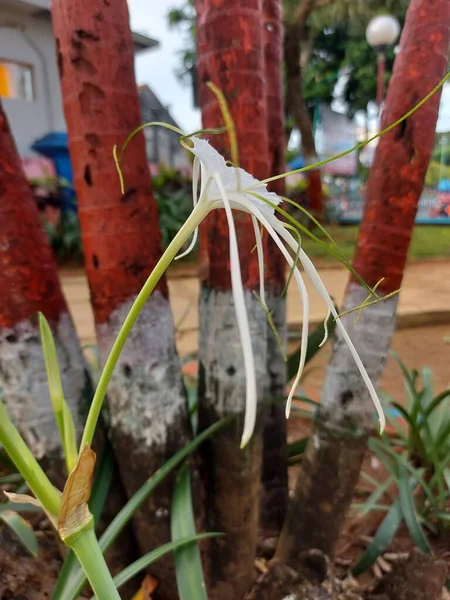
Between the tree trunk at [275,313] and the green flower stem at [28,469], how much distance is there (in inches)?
19.4

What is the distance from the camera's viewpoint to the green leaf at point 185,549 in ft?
2.10

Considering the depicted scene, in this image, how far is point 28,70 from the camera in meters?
5.97

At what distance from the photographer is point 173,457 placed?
2.36 ft

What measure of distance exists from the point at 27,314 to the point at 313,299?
8.02ft

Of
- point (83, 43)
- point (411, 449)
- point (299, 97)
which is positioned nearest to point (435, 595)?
point (411, 449)

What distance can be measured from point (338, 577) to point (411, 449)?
35cm

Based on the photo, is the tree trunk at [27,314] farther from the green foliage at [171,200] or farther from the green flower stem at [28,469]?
the green foliage at [171,200]

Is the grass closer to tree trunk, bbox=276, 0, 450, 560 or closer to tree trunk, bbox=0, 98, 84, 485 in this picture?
tree trunk, bbox=276, 0, 450, 560

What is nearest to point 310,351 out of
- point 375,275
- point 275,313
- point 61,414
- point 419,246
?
point 275,313

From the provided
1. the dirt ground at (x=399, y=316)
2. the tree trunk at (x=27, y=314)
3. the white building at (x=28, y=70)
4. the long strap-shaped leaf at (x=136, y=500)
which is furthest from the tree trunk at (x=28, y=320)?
the white building at (x=28, y=70)

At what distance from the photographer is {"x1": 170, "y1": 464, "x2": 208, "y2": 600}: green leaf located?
64 centimetres

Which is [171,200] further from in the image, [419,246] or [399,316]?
[399,316]

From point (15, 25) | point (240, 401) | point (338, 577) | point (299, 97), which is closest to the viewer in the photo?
point (240, 401)

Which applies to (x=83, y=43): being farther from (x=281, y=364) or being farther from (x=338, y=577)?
(x=338, y=577)
